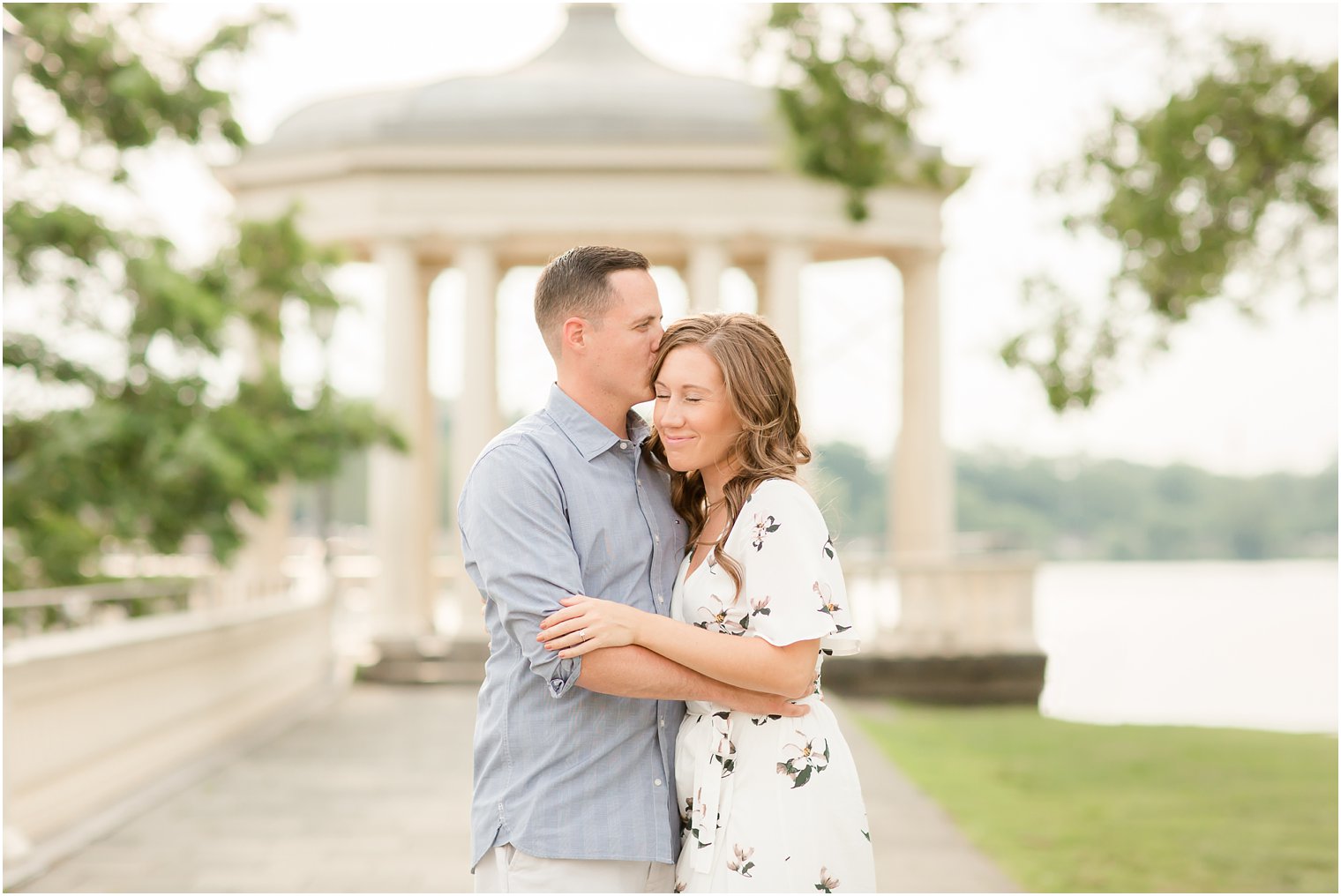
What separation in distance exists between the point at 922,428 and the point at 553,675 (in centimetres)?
2871

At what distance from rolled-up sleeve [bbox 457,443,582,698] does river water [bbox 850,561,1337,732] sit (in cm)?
2069

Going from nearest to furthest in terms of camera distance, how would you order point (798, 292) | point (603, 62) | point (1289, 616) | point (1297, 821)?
point (1297, 821) < point (798, 292) < point (603, 62) < point (1289, 616)

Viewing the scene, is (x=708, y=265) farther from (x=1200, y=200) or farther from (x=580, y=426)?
(x=580, y=426)

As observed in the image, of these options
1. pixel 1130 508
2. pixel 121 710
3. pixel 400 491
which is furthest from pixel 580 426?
pixel 1130 508

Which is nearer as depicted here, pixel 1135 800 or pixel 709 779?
pixel 709 779

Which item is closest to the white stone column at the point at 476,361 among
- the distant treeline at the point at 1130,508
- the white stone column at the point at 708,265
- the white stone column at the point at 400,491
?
the white stone column at the point at 400,491

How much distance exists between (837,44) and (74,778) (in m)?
→ 9.95

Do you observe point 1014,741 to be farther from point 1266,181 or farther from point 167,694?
point 167,694

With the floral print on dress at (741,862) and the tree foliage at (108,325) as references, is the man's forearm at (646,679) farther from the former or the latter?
the tree foliage at (108,325)

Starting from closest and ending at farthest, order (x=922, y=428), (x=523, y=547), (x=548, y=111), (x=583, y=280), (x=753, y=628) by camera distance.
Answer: (x=523, y=547), (x=753, y=628), (x=583, y=280), (x=548, y=111), (x=922, y=428)

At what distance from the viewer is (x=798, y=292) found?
30.8 m

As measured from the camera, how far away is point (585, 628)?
187 inches

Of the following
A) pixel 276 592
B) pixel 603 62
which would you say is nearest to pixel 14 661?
pixel 276 592

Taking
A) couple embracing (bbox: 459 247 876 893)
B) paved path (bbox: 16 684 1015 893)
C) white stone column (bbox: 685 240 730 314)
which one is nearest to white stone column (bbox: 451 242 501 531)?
white stone column (bbox: 685 240 730 314)
